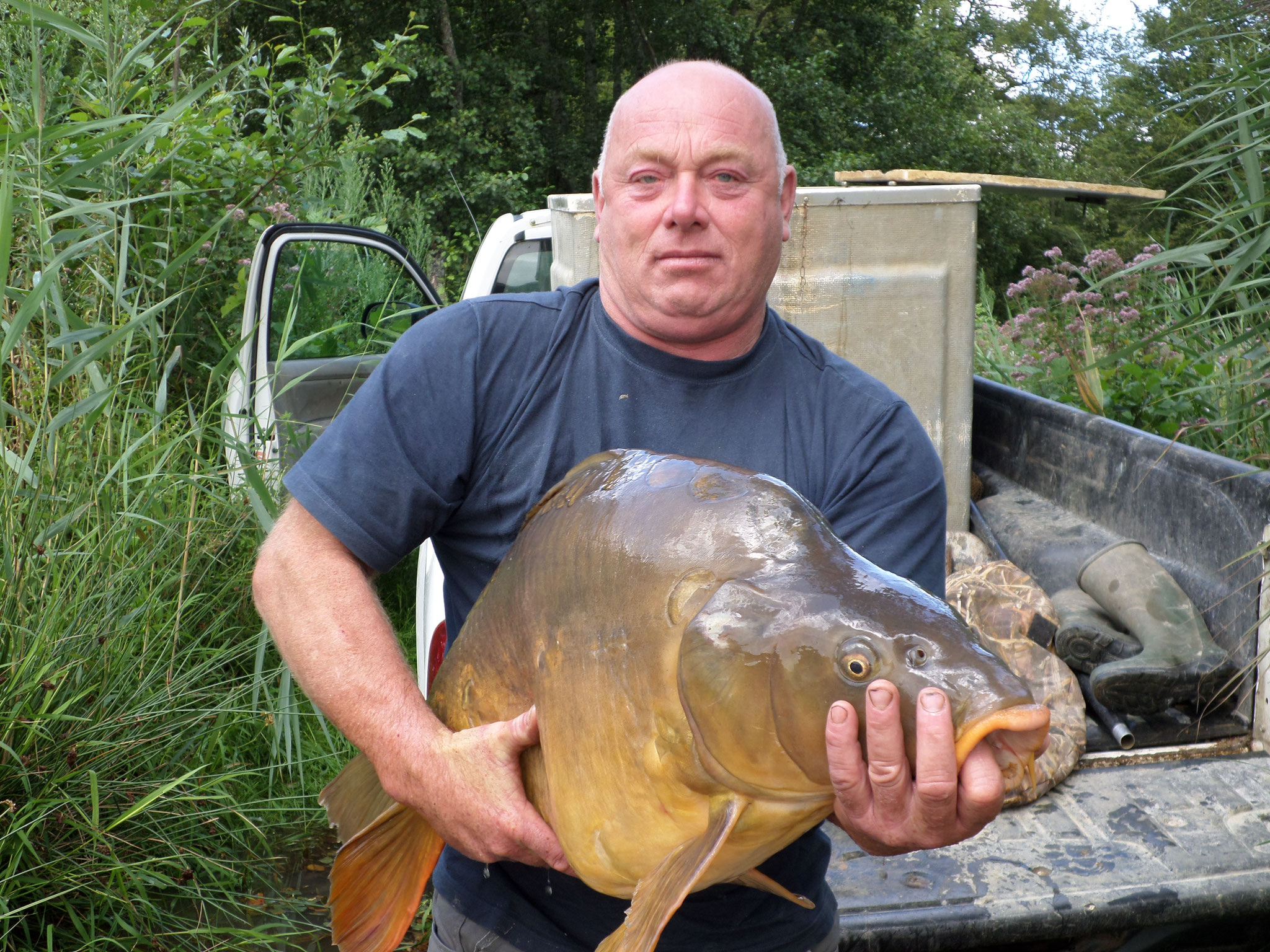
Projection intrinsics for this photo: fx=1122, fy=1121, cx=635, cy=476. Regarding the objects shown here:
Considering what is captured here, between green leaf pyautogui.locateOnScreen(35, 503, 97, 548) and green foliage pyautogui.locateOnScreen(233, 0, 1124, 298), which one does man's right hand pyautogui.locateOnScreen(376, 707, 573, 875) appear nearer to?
green leaf pyautogui.locateOnScreen(35, 503, 97, 548)

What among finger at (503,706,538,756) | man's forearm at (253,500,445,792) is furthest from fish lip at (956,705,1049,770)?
man's forearm at (253,500,445,792)

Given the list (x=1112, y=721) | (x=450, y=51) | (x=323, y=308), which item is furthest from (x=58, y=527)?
(x=450, y=51)

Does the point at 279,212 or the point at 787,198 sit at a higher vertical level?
the point at 279,212

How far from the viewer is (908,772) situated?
108 cm

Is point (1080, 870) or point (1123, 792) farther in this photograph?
point (1123, 792)

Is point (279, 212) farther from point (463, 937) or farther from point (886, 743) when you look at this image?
point (886, 743)

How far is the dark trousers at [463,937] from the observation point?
167cm

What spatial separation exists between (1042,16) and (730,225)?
3687 centimetres

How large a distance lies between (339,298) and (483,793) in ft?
14.2

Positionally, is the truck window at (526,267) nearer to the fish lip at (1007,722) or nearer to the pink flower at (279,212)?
the pink flower at (279,212)

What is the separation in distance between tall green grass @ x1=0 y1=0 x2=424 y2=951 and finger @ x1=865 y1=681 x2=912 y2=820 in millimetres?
1830

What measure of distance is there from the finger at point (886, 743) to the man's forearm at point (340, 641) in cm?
61

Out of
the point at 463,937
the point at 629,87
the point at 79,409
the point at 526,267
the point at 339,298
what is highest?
the point at 629,87

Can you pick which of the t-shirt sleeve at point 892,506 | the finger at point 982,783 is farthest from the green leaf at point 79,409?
the finger at point 982,783
